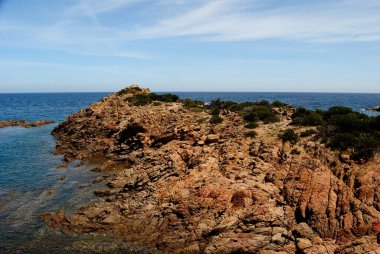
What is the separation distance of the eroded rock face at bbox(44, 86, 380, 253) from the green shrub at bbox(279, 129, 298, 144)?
0.60 meters

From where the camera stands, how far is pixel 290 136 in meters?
27.1

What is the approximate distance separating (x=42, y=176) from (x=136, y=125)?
1266 centimetres

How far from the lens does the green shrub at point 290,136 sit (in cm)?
2674

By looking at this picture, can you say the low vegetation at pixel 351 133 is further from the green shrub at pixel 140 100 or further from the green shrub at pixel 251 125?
the green shrub at pixel 140 100

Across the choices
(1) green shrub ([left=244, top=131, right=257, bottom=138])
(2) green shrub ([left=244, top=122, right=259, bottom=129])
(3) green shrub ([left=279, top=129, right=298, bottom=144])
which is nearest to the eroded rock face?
(1) green shrub ([left=244, top=131, right=257, bottom=138])

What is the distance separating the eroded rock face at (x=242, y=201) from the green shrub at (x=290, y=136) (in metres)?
0.60

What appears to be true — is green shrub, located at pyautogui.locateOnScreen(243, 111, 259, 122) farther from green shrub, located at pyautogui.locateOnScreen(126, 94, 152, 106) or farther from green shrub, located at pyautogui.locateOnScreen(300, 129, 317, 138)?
green shrub, located at pyautogui.locateOnScreen(126, 94, 152, 106)

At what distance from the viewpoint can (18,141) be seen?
172ft

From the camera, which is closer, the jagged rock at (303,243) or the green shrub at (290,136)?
the jagged rock at (303,243)

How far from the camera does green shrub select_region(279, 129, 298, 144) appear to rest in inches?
1053

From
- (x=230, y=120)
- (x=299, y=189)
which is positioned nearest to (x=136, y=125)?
(x=230, y=120)

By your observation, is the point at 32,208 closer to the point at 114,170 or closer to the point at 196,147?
the point at 114,170

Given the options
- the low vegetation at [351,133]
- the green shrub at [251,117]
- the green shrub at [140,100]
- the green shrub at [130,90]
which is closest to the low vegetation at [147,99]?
the green shrub at [140,100]

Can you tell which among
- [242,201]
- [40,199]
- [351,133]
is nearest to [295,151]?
[351,133]
